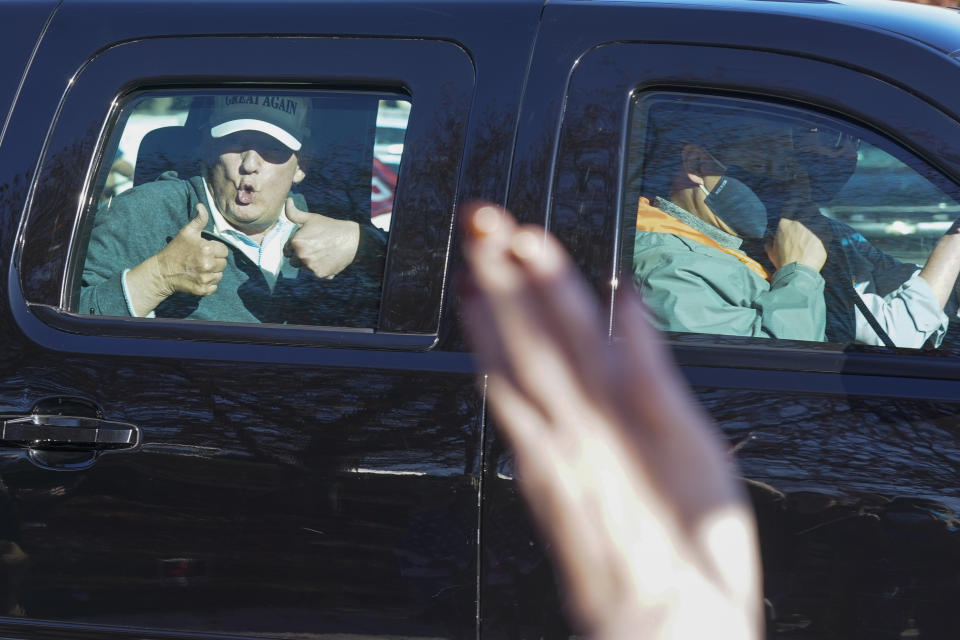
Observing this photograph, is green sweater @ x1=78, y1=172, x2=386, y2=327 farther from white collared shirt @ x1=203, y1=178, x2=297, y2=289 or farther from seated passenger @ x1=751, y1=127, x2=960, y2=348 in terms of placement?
seated passenger @ x1=751, y1=127, x2=960, y2=348

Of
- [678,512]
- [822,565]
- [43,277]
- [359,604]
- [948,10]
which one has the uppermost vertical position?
[948,10]

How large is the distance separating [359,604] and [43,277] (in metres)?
0.91

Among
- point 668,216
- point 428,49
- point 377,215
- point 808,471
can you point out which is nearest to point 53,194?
point 377,215

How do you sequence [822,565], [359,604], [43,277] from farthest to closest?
1. [43,277]
2. [359,604]
3. [822,565]

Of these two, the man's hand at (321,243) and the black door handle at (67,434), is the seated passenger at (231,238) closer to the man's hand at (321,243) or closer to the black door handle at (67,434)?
the man's hand at (321,243)

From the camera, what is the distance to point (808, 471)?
1.81m

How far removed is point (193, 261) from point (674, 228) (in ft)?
3.13

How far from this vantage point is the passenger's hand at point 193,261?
222 centimetres

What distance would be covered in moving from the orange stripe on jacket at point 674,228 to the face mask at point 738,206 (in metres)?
0.04

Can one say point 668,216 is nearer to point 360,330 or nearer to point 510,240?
point 360,330

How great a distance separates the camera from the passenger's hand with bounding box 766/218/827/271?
6.57ft

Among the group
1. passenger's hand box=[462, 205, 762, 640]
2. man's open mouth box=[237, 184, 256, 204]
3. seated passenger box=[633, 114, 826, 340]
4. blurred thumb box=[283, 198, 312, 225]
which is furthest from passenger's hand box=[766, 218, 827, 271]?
passenger's hand box=[462, 205, 762, 640]

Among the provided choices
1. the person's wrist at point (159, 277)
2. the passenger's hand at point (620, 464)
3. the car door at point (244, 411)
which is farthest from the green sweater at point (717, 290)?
the passenger's hand at point (620, 464)

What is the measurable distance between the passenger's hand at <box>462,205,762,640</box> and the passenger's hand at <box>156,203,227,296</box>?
1402 mm
